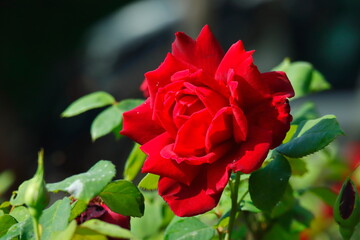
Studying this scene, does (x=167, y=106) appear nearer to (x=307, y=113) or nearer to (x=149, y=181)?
(x=149, y=181)

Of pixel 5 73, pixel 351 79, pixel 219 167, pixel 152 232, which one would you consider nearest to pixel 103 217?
pixel 219 167

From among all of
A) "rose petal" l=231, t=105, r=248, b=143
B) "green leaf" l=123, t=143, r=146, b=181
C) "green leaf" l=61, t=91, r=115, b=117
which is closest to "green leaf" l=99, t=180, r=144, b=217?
"rose petal" l=231, t=105, r=248, b=143

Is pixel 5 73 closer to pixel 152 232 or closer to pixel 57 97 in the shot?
pixel 57 97

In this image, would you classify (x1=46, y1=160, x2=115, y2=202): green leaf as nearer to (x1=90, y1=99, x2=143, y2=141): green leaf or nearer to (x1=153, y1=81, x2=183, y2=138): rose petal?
(x1=153, y1=81, x2=183, y2=138): rose petal

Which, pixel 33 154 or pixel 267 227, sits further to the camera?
pixel 33 154

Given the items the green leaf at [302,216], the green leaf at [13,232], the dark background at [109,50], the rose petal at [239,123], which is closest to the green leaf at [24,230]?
the green leaf at [13,232]

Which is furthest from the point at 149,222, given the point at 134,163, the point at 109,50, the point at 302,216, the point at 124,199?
the point at 109,50
